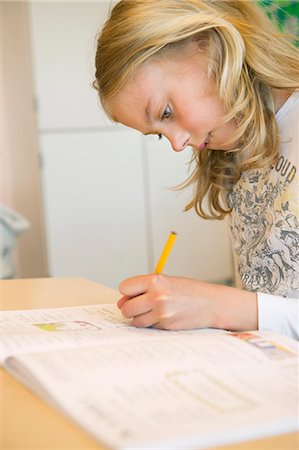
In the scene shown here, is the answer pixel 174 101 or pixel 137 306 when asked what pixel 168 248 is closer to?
pixel 137 306

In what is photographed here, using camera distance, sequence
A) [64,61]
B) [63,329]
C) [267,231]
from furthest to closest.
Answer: [64,61] < [267,231] < [63,329]

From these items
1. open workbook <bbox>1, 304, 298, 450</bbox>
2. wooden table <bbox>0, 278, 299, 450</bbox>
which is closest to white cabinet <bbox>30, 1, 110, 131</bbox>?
open workbook <bbox>1, 304, 298, 450</bbox>

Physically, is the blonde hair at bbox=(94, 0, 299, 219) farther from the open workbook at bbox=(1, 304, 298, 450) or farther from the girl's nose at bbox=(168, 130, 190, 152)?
the open workbook at bbox=(1, 304, 298, 450)

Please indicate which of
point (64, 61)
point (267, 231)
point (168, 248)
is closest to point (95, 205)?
point (64, 61)

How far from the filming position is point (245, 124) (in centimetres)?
116

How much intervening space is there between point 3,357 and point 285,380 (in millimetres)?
310

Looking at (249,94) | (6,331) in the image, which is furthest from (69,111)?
(6,331)

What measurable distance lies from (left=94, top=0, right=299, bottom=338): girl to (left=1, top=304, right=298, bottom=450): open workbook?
79 mm

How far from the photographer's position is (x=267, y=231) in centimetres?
123

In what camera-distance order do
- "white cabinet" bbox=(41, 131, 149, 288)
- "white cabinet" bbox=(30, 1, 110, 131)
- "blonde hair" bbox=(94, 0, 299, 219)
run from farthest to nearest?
"white cabinet" bbox=(41, 131, 149, 288), "white cabinet" bbox=(30, 1, 110, 131), "blonde hair" bbox=(94, 0, 299, 219)

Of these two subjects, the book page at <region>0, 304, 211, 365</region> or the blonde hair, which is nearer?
the book page at <region>0, 304, 211, 365</region>

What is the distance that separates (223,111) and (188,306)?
0.36m

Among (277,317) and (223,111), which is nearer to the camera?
(277,317)

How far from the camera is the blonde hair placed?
3.56ft
